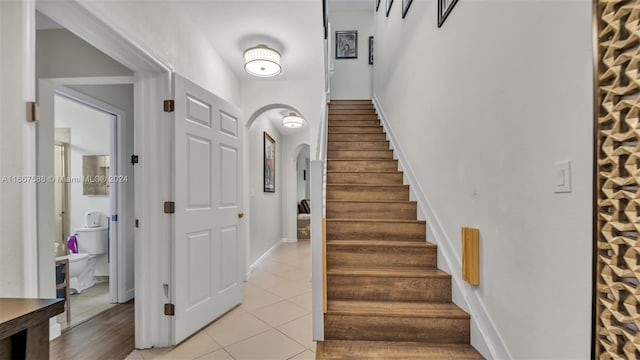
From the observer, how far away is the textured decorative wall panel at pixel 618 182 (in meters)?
0.85

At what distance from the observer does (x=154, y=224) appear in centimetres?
233

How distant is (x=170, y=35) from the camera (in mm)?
2391

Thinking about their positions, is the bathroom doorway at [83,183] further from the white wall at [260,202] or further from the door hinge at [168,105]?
the door hinge at [168,105]

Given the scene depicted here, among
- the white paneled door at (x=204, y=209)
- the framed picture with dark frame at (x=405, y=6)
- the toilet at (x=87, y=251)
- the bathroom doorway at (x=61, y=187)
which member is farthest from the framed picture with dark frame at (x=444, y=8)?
the bathroom doorway at (x=61, y=187)

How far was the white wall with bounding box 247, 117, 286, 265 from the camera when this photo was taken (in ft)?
15.6

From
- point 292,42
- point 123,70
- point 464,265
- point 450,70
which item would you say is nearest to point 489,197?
point 464,265

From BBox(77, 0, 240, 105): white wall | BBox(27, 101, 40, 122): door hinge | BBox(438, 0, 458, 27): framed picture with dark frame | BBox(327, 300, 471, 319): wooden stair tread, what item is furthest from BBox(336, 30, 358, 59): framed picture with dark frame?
BBox(27, 101, 40, 122): door hinge

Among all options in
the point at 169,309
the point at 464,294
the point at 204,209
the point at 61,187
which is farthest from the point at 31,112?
the point at 61,187

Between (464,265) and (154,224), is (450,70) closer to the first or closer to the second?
(464,265)

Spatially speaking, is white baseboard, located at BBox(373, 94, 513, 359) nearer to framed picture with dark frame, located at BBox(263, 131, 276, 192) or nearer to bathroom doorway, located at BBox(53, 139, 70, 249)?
framed picture with dark frame, located at BBox(263, 131, 276, 192)

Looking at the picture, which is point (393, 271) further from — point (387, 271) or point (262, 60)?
point (262, 60)

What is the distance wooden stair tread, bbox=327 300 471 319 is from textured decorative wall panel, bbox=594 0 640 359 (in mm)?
956

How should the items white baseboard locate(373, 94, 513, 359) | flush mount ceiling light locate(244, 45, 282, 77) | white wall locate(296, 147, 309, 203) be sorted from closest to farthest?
white baseboard locate(373, 94, 513, 359), flush mount ceiling light locate(244, 45, 282, 77), white wall locate(296, 147, 309, 203)

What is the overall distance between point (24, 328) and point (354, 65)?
6.44m
